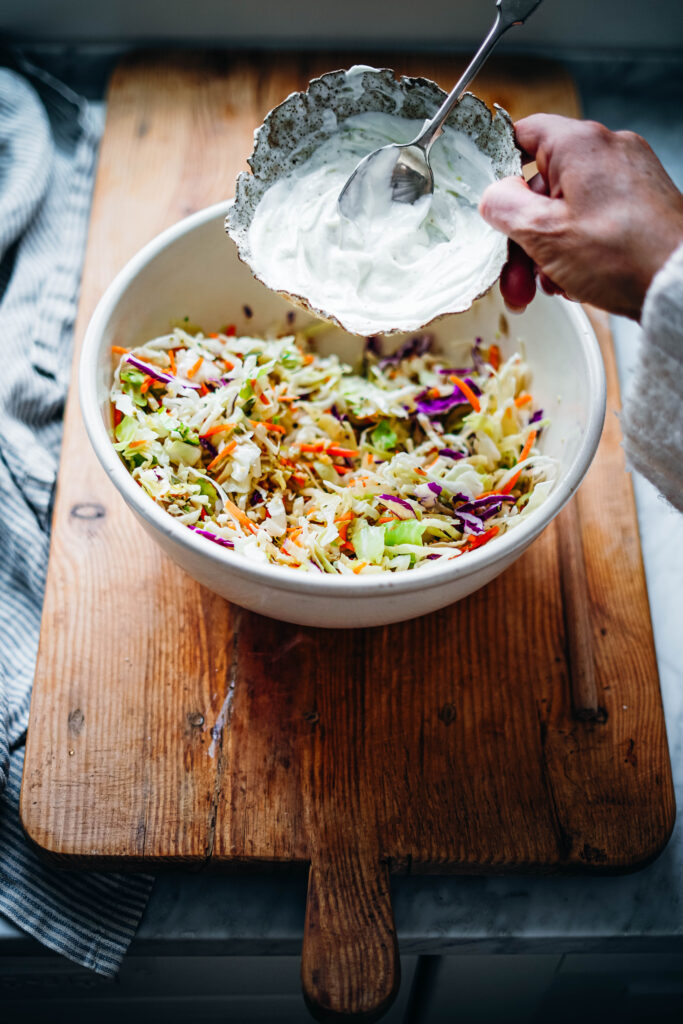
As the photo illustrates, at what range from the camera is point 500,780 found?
1066 millimetres

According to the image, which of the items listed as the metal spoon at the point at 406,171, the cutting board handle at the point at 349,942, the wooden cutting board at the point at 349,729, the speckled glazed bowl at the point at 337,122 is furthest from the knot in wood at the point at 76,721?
the metal spoon at the point at 406,171

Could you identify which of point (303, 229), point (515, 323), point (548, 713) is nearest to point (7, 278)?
point (303, 229)

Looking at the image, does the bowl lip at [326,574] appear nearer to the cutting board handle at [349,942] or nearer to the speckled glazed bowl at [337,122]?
the speckled glazed bowl at [337,122]

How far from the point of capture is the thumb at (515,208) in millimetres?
900

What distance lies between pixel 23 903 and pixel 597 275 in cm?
97

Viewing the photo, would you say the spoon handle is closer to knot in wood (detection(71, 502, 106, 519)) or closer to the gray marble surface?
knot in wood (detection(71, 502, 106, 519))

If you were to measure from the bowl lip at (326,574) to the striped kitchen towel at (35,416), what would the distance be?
298mm

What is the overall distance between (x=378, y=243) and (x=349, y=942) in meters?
0.82

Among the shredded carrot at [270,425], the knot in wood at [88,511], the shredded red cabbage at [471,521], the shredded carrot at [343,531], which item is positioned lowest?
the knot in wood at [88,511]

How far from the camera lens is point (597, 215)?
2.88 ft

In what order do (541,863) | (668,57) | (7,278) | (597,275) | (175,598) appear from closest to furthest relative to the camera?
(597,275)
(541,863)
(175,598)
(7,278)
(668,57)

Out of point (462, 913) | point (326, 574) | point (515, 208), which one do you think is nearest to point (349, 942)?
point (462, 913)

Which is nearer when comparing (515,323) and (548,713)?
(548,713)

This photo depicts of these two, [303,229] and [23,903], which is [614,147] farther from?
[23,903]
